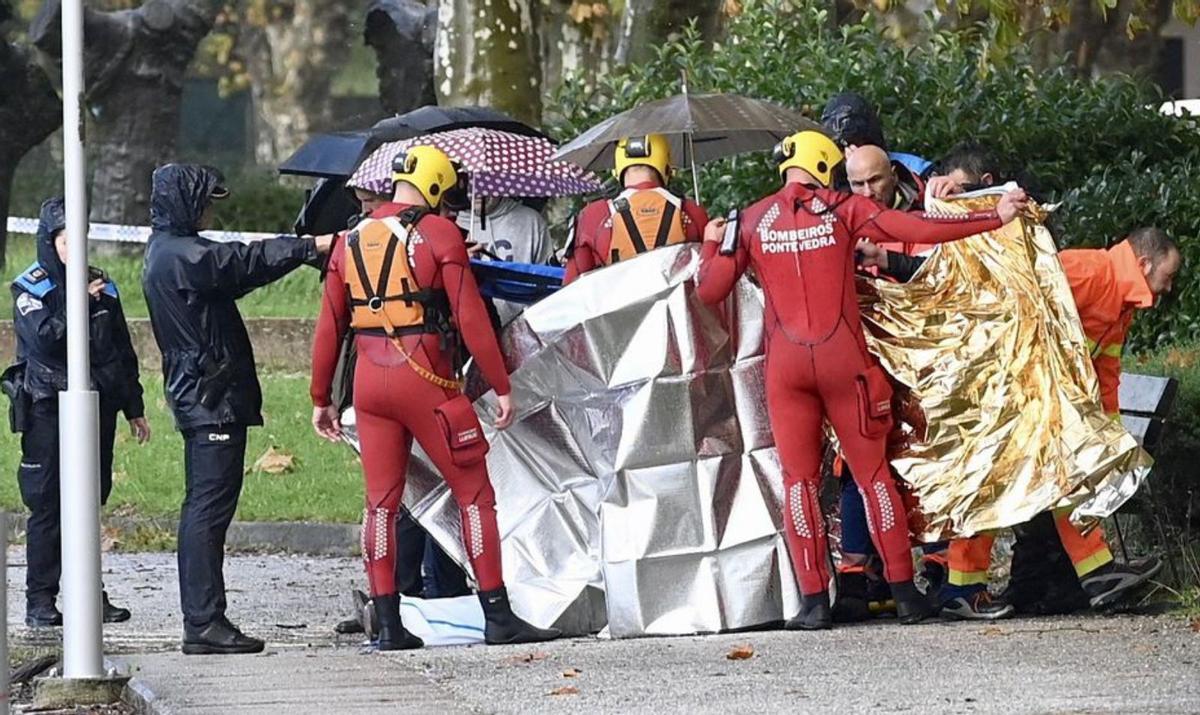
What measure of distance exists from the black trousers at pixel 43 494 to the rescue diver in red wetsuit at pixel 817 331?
3.00 metres

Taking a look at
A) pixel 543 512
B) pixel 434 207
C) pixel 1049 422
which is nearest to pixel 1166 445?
pixel 1049 422

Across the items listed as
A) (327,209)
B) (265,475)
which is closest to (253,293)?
(265,475)

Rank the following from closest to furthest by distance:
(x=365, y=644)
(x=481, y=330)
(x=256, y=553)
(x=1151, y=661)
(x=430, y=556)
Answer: (x=1151, y=661) < (x=481, y=330) < (x=365, y=644) < (x=430, y=556) < (x=256, y=553)

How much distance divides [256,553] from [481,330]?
4.53 meters

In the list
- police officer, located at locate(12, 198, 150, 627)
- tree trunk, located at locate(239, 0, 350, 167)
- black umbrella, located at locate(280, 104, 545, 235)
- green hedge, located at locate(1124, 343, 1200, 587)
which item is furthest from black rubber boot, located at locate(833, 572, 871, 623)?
tree trunk, located at locate(239, 0, 350, 167)

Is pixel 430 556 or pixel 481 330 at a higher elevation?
pixel 481 330

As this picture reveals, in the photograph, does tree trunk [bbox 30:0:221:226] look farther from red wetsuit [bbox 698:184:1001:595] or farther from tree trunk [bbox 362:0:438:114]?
red wetsuit [bbox 698:184:1001:595]

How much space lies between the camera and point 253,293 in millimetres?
21953

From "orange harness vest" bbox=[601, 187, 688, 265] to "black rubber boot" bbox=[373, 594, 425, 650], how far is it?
1.55m

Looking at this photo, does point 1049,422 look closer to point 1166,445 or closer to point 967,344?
point 967,344

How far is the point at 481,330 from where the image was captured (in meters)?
8.76

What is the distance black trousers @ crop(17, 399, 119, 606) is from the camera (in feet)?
33.6

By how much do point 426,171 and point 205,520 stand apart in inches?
62.9

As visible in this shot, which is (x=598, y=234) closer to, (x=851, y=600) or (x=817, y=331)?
(x=817, y=331)
